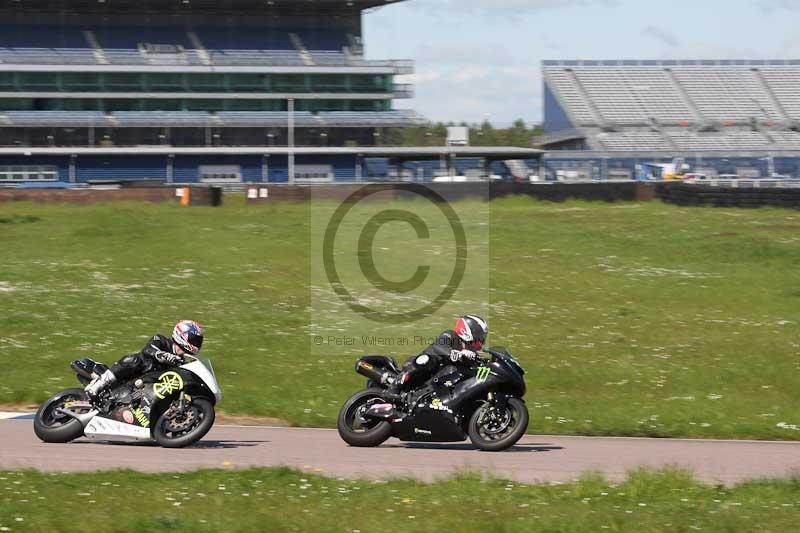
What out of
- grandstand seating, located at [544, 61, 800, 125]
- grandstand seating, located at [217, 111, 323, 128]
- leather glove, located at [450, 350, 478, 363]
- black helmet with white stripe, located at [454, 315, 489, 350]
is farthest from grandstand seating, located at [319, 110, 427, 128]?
leather glove, located at [450, 350, 478, 363]

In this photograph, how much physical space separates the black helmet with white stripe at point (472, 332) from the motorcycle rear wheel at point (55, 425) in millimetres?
4108

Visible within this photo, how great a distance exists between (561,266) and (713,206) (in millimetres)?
13500

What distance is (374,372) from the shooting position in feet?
39.9

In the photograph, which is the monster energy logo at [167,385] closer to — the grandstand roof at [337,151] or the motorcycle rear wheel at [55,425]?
the motorcycle rear wheel at [55,425]

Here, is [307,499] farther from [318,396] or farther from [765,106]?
[765,106]

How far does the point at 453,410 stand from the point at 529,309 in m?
10.2

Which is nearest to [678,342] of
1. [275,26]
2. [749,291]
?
[749,291]

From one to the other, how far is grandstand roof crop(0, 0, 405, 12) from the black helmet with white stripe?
73.8m

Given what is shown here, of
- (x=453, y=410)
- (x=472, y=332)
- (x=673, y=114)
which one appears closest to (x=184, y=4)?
(x=673, y=114)

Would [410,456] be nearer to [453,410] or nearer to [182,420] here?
[453,410]

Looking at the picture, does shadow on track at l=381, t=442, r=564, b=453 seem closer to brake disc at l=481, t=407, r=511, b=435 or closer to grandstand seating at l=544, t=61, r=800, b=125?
brake disc at l=481, t=407, r=511, b=435

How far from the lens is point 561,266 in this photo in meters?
27.1

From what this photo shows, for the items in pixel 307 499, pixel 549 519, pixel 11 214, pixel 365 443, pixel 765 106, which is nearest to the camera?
pixel 549 519

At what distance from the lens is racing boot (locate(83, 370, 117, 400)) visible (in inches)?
461
